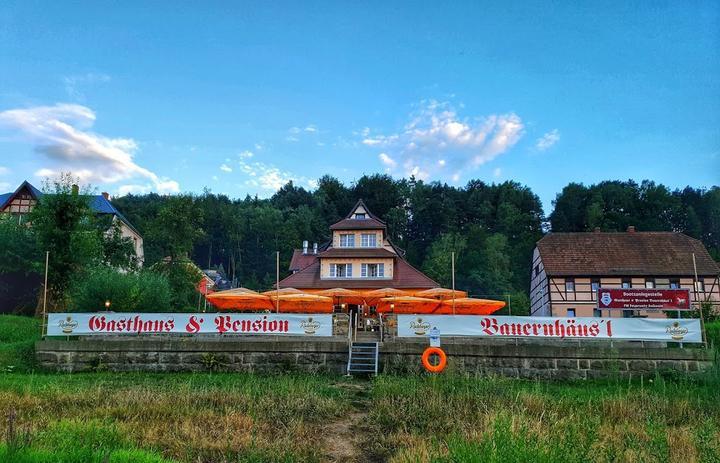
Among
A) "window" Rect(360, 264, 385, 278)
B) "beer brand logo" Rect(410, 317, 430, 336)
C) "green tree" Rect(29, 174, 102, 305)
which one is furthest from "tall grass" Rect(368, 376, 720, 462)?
"window" Rect(360, 264, 385, 278)

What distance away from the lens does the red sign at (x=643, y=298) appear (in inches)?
795

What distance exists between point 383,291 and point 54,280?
1783 centimetres

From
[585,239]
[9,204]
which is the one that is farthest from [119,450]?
[9,204]

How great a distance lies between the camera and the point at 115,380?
14.8 m

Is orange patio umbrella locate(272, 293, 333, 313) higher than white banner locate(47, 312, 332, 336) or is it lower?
higher

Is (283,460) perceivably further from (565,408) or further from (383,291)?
(383,291)

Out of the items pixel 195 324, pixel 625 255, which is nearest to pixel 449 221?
pixel 625 255

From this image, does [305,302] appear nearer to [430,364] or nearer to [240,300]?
[240,300]

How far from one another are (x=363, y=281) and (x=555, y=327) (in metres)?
23.9

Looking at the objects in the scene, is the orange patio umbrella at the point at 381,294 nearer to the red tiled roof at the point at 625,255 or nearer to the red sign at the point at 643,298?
the red sign at the point at 643,298

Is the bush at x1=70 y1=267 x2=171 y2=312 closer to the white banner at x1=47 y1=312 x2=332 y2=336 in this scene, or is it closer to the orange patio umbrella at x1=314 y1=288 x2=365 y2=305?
the white banner at x1=47 y1=312 x2=332 y2=336

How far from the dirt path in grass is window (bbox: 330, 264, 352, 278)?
2827 cm

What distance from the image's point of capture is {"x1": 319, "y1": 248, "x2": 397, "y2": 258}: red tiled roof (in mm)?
41094

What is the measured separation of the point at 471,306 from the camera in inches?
948
